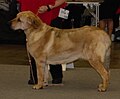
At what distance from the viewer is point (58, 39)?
199 inches

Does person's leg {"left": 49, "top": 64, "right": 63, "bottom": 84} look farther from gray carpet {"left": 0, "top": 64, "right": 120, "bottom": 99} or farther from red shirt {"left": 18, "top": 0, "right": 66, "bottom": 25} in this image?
red shirt {"left": 18, "top": 0, "right": 66, "bottom": 25}

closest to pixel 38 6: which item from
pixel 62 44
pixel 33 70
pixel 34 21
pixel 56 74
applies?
pixel 34 21

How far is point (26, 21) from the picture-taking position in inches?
200

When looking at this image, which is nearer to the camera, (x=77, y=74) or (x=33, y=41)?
(x=33, y=41)

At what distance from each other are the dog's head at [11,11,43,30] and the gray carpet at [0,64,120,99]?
847mm

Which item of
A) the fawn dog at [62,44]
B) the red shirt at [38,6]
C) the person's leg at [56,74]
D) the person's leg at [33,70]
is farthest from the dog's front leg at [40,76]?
the red shirt at [38,6]

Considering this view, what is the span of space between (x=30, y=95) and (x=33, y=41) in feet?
2.40

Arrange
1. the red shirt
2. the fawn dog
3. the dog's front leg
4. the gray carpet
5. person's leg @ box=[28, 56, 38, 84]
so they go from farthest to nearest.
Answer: person's leg @ box=[28, 56, 38, 84] → the red shirt → the dog's front leg → the fawn dog → the gray carpet

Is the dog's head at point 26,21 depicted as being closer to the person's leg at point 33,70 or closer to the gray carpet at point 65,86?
the person's leg at point 33,70

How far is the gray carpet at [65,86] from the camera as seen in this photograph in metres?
4.86

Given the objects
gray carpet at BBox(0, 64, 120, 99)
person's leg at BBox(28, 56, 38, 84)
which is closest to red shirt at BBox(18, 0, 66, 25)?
person's leg at BBox(28, 56, 38, 84)

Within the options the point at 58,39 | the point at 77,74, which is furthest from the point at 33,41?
the point at 77,74

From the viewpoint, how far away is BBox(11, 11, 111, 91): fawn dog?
500 cm

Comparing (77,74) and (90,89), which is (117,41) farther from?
(90,89)
